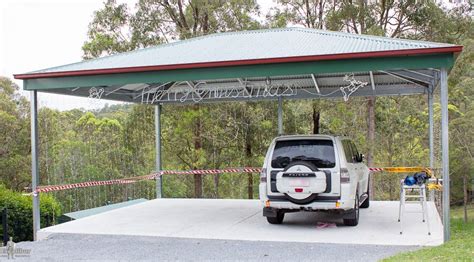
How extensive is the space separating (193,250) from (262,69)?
323cm

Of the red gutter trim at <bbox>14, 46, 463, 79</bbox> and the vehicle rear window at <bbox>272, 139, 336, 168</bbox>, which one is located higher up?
the red gutter trim at <bbox>14, 46, 463, 79</bbox>

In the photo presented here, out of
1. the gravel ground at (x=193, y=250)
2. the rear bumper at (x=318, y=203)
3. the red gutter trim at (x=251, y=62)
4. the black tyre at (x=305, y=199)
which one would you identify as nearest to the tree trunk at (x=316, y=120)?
the rear bumper at (x=318, y=203)

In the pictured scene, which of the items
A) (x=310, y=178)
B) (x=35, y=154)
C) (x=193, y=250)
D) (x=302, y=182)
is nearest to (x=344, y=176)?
(x=310, y=178)

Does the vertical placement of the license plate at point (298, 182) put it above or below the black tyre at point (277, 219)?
above

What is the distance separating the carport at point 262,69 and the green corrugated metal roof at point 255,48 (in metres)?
0.02

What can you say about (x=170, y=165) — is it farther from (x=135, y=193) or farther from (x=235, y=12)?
(x=235, y=12)

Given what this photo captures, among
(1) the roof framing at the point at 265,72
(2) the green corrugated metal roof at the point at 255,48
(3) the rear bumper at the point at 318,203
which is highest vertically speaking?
(2) the green corrugated metal roof at the point at 255,48

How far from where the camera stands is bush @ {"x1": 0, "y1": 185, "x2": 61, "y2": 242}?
1301 centimetres

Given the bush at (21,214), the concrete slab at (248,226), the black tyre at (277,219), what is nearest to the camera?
the concrete slab at (248,226)

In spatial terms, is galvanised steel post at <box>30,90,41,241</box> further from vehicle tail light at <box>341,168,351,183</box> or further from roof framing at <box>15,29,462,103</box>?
vehicle tail light at <box>341,168,351,183</box>

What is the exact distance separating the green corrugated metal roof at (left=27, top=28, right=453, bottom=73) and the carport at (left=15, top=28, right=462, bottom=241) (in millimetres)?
18

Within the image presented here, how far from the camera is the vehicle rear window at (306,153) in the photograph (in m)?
8.87

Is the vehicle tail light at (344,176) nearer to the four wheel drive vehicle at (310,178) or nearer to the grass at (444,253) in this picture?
the four wheel drive vehicle at (310,178)

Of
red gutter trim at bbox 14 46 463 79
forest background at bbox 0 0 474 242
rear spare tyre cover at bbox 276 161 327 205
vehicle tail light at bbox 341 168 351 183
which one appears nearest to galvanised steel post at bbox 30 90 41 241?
red gutter trim at bbox 14 46 463 79
